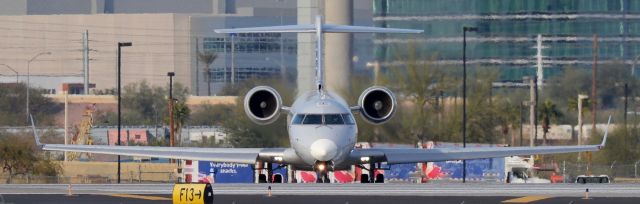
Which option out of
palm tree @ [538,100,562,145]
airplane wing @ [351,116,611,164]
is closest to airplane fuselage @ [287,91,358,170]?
airplane wing @ [351,116,611,164]

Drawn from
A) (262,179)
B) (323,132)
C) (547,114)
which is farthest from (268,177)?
(547,114)

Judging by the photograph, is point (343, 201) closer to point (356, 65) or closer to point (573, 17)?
point (356, 65)

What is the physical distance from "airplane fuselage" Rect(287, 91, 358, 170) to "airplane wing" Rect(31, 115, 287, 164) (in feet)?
4.64

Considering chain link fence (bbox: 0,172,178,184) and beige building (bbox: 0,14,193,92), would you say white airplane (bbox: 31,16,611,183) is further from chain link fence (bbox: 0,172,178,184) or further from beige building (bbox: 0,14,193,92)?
beige building (bbox: 0,14,193,92)

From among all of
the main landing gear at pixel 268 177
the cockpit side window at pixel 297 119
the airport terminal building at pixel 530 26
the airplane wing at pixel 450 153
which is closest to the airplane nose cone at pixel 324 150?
the cockpit side window at pixel 297 119

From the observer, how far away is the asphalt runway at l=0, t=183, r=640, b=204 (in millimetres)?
34000

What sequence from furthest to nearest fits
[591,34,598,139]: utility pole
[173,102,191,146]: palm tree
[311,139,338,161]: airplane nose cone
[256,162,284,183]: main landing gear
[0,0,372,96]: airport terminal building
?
1. [0,0,372,96]: airport terminal building
2. [173,102,191,146]: palm tree
3. [591,34,598,139]: utility pole
4. [256,162,284,183]: main landing gear
5. [311,139,338,161]: airplane nose cone

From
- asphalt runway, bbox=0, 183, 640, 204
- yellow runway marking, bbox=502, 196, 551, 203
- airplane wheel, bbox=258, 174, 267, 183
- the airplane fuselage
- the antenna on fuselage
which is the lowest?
airplane wheel, bbox=258, 174, 267, 183

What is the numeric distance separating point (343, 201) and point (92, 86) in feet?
318

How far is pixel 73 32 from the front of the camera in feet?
426

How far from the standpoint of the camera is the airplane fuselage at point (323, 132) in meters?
45.5

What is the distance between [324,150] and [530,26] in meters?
57.1

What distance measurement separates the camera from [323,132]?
150 ft

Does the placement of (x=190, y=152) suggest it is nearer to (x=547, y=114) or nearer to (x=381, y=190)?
(x=381, y=190)
